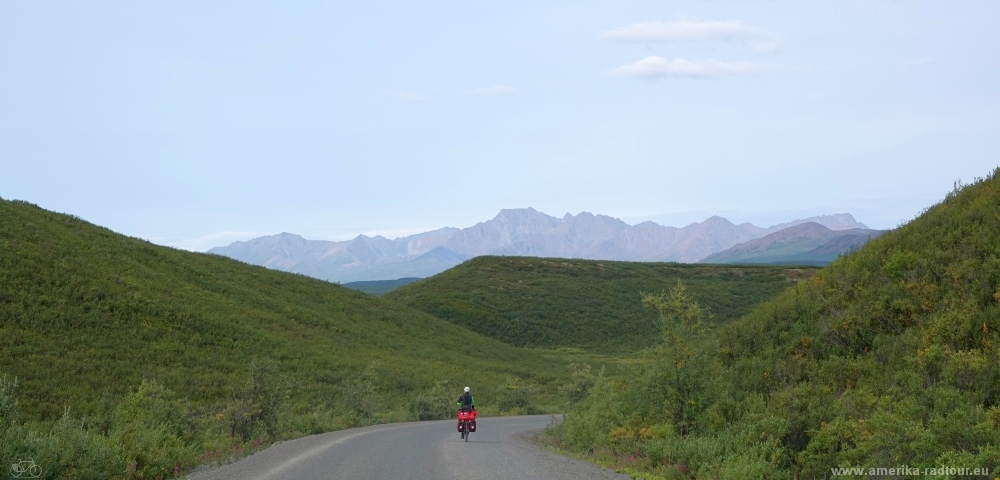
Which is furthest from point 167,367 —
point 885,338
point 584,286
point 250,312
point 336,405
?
point 584,286

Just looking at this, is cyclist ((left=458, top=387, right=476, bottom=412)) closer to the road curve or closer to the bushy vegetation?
the road curve

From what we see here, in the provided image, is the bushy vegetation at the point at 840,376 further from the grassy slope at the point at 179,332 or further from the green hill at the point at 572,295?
the green hill at the point at 572,295

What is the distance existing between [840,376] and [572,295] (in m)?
91.7

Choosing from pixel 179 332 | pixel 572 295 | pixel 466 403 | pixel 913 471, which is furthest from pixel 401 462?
pixel 572 295

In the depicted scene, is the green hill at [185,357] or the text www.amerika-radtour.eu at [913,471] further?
the green hill at [185,357]

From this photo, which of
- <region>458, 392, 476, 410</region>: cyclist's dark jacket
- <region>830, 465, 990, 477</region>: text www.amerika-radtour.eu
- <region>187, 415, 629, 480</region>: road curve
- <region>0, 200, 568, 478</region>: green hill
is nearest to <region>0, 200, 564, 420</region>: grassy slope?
<region>0, 200, 568, 478</region>: green hill

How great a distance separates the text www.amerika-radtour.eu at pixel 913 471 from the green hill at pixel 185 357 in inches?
464

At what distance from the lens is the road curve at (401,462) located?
13.1 m

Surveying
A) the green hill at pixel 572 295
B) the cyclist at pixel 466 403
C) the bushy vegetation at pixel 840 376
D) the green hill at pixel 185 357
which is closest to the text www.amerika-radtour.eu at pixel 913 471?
the bushy vegetation at pixel 840 376

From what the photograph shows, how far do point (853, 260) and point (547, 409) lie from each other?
84.5ft

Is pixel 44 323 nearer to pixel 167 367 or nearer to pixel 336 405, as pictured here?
pixel 167 367

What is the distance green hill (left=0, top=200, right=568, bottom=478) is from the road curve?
5.09 ft

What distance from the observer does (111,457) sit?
12.4 m

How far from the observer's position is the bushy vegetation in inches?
455
